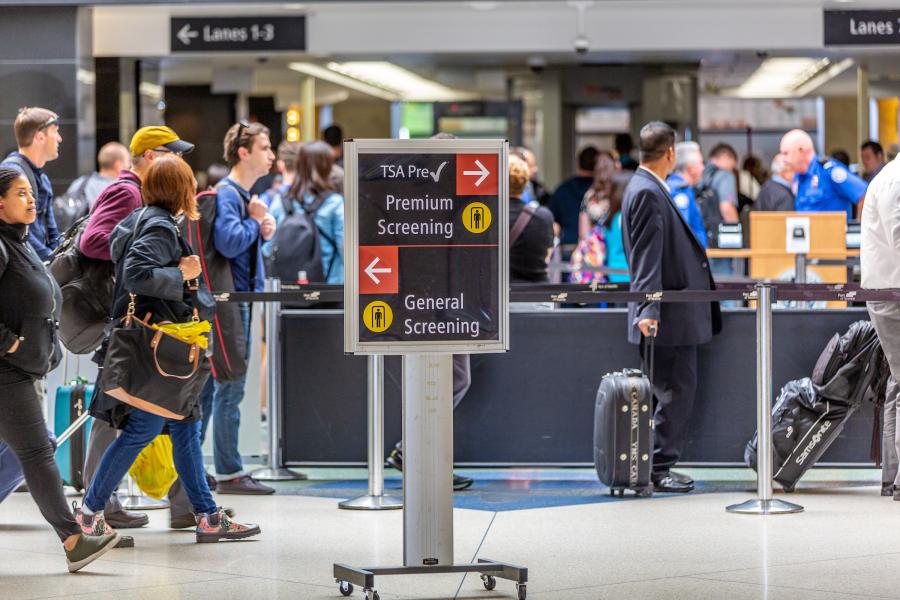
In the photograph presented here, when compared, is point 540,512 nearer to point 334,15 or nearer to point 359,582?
point 359,582

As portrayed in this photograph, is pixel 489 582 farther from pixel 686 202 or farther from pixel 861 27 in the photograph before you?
pixel 861 27

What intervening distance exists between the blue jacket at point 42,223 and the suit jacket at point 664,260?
121 inches

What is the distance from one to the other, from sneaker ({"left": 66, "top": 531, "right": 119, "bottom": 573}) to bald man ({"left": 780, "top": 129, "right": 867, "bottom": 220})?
7.24 meters

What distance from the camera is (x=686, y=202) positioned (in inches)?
432

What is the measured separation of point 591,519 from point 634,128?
13.8 m

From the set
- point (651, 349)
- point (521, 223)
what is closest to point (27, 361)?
point (521, 223)

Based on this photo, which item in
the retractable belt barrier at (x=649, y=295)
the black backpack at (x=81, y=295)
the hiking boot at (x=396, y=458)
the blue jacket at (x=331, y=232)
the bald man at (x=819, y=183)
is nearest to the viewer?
the black backpack at (x=81, y=295)

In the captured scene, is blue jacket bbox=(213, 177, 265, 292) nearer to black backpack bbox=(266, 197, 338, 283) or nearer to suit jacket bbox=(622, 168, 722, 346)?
black backpack bbox=(266, 197, 338, 283)

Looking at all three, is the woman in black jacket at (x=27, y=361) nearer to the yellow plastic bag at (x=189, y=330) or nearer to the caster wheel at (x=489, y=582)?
the yellow plastic bag at (x=189, y=330)

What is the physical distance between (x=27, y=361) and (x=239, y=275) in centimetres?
227

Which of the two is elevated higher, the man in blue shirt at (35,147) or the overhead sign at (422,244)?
the man in blue shirt at (35,147)

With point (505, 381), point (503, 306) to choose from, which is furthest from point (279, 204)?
point (503, 306)

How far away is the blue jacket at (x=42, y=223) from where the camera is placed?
7.81m

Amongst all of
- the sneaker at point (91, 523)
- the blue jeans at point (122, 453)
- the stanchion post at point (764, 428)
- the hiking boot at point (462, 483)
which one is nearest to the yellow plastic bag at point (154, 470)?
the blue jeans at point (122, 453)
